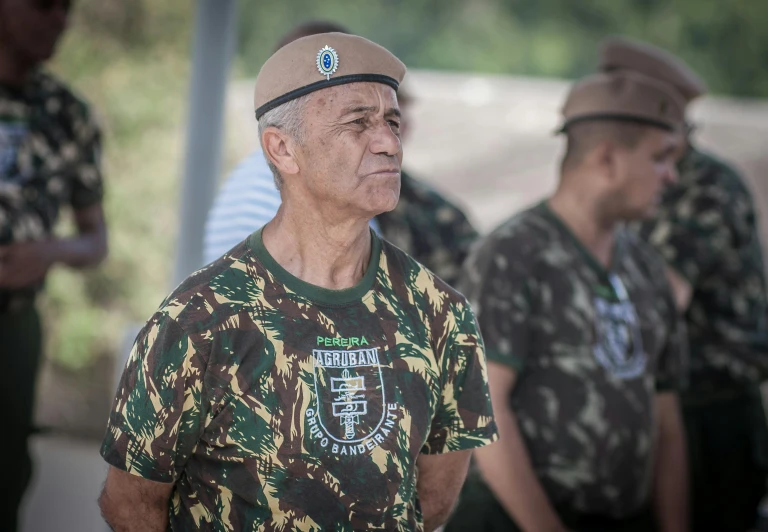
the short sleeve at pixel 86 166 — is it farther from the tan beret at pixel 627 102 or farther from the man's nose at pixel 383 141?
the man's nose at pixel 383 141

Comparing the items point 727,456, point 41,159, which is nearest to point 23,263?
point 41,159

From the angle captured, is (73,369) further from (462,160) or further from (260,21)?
(260,21)

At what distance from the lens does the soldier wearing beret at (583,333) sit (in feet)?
8.93

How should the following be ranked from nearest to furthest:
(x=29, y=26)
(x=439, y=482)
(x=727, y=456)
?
(x=439, y=482)
(x=29, y=26)
(x=727, y=456)

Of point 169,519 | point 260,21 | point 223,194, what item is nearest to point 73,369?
point 223,194

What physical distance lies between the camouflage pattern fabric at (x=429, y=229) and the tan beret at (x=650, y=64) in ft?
3.11

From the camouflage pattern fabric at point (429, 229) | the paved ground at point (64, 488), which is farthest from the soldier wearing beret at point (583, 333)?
the paved ground at point (64, 488)

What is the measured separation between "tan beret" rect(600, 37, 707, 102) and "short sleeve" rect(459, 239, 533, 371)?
4.47 ft

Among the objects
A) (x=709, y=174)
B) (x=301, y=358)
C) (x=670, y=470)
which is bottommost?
(x=670, y=470)

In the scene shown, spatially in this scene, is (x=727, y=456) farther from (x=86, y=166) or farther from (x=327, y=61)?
(x=327, y=61)

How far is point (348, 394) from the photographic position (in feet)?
5.67

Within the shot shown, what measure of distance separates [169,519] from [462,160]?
26.9 ft

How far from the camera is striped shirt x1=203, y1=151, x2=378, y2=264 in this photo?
2.37 metres

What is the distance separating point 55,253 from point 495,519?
1717mm
